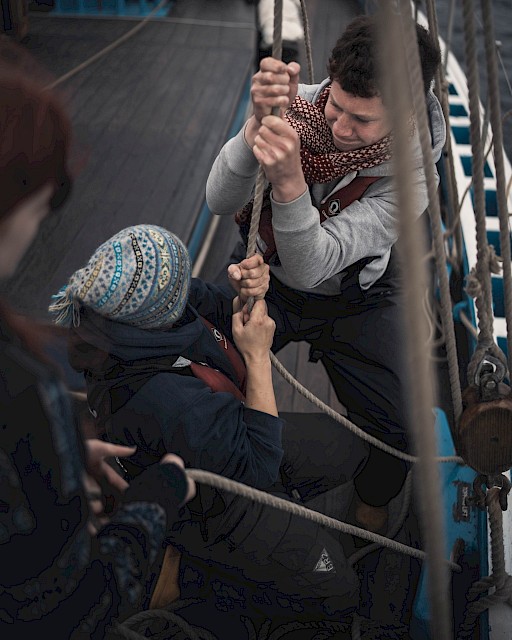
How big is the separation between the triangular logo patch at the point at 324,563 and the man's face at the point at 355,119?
0.65 meters

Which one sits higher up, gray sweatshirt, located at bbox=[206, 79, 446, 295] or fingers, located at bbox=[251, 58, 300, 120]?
fingers, located at bbox=[251, 58, 300, 120]

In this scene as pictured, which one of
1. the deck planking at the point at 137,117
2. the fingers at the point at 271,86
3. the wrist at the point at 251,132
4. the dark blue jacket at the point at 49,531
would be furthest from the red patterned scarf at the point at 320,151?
the deck planking at the point at 137,117

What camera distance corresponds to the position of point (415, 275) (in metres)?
0.42

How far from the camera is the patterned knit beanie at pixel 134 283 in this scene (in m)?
0.82

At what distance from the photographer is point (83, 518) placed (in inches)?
24.0

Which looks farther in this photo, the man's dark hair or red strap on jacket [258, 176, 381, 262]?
red strap on jacket [258, 176, 381, 262]

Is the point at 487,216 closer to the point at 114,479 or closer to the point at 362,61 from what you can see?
the point at 362,61

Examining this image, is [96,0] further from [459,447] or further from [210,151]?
[459,447]

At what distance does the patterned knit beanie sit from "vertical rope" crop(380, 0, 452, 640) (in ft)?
1.41

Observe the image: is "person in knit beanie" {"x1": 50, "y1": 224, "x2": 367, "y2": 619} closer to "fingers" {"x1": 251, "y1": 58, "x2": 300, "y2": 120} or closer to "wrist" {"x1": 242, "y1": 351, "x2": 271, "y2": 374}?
"wrist" {"x1": 242, "y1": 351, "x2": 271, "y2": 374}

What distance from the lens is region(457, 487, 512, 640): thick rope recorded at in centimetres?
99

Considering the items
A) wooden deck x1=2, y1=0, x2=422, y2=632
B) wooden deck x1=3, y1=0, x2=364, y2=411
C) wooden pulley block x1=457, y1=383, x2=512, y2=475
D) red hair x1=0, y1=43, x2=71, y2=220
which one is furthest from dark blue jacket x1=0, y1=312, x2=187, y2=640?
wooden deck x1=3, y1=0, x2=364, y2=411

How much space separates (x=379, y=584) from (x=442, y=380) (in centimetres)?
106

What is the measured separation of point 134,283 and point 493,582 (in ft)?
2.48
